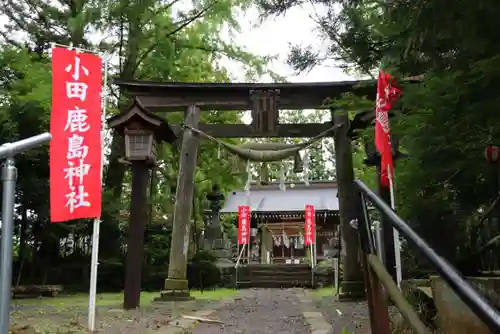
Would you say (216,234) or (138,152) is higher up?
(138,152)

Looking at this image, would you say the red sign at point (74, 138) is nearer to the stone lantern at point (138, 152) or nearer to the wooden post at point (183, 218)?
the stone lantern at point (138, 152)

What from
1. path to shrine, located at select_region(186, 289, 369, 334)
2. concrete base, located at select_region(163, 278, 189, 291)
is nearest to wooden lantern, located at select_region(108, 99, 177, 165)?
concrete base, located at select_region(163, 278, 189, 291)

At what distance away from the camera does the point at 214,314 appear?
7488mm

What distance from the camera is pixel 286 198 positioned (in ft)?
90.5

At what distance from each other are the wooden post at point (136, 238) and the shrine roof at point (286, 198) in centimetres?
1485

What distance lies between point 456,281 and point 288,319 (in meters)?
5.74

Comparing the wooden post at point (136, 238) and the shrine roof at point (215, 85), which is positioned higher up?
the shrine roof at point (215, 85)

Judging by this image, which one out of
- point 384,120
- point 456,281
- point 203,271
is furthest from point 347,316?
point 203,271

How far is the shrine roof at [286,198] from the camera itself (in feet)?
81.7

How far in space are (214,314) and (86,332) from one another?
227 cm

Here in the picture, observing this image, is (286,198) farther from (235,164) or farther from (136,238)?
(136,238)

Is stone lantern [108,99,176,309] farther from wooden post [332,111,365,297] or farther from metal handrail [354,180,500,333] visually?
metal handrail [354,180,500,333]

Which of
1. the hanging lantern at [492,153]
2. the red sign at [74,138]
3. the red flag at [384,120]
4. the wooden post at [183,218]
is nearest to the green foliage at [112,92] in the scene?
the wooden post at [183,218]

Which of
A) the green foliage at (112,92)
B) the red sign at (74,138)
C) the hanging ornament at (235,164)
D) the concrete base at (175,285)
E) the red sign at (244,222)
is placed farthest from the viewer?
the red sign at (244,222)
